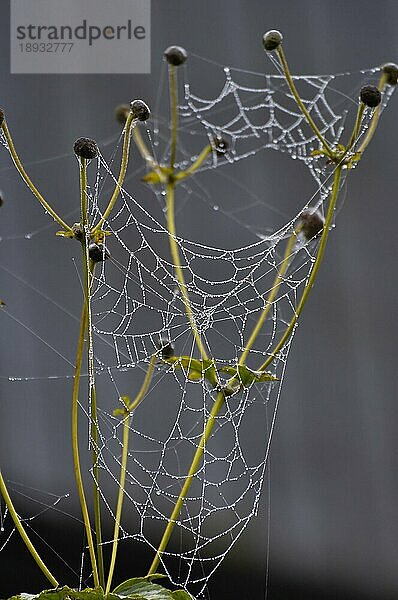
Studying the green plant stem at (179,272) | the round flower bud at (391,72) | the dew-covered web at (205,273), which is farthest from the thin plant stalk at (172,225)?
the dew-covered web at (205,273)

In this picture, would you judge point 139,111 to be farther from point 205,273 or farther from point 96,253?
point 205,273

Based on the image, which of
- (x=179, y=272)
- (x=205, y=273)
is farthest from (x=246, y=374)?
(x=205, y=273)

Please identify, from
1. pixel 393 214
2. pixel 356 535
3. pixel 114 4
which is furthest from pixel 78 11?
pixel 356 535

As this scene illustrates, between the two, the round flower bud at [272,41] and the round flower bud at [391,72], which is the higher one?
the round flower bud at [272,41]

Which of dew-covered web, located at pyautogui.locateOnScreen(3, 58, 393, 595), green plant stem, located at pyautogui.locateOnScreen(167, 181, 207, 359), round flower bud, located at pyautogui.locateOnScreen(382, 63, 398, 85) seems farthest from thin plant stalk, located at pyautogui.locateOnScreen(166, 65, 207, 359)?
dew-covered web, located at pyautogui.locateOnScreen(3, 58, 393, 595)

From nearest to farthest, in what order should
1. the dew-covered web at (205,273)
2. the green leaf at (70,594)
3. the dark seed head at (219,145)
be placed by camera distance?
the green leaf at (70,594)
the dark seed head at (219,145)
the dew-covered web at (205,273)

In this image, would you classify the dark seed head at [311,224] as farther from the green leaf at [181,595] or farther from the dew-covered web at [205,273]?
the dew-covered web at [205,273]
